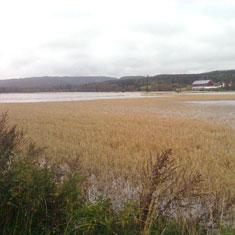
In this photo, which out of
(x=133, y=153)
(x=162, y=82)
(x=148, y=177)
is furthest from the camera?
(x=162, y=82)

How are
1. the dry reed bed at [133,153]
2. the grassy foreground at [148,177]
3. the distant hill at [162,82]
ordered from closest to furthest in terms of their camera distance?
1. the grassy foreground at [148,177]
2. the dry reed bed at [133,153]
3. the distant hill at [162,82]

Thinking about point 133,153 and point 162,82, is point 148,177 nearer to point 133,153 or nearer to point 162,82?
point 133,153

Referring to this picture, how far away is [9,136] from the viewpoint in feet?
19.2

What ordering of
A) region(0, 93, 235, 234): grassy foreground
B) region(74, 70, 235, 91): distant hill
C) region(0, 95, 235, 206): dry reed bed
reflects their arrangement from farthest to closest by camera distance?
1. region(74, 70, 235, 91): distant hill
2. region(0, 95, 235, 206): dry reed bed
3. region(0, 93, 235, 234): grassy foreground

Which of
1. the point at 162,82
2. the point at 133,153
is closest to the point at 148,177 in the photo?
the point at 133,153

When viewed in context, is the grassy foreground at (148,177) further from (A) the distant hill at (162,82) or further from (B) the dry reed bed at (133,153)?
(A) the distant hill at (162,82)

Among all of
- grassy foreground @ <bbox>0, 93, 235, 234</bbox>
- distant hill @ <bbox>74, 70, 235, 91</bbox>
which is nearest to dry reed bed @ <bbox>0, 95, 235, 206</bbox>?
grassy foreground @ <bbox>0, 93, 235, 234</bbox>

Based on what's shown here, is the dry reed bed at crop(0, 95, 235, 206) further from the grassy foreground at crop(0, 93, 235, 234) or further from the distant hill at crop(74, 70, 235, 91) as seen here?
the distant hill at crop(74, 70, 235, 91)

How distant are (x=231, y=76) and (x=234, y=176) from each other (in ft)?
565

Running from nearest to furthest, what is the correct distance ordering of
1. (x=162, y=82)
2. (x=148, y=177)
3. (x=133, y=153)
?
1. (x=148, y=177)
2. (x=133, y=153)
3. (x=162, y=82)

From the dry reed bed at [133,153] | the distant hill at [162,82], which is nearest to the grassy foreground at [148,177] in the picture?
the dry reed bed at [133,153]

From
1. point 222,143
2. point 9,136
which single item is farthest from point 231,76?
point 9,136

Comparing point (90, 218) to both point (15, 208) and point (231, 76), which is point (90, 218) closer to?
point (15, 208)

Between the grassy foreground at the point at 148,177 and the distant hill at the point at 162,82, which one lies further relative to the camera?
the distant hill at the point at 162,82
